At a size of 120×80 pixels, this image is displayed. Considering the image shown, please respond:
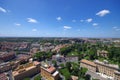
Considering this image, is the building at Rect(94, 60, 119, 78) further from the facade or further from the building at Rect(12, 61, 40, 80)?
the building at Rect(12, 61, 40, 80)

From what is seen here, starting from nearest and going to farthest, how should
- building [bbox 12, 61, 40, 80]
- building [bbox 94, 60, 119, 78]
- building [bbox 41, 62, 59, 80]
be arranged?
building [bbox 41, 62, 59, 80] → building [bbox 12, 61, 40, 80] → building [bbox 94, 60, 119, 78]

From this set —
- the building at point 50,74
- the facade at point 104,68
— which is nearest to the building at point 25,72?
the building at point 50,74

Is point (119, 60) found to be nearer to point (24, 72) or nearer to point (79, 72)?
point (79, 72)

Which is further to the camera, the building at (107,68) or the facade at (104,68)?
the building at (107,68)

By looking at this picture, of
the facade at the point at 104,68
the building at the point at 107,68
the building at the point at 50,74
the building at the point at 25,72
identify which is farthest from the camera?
the building at the point at 107,68

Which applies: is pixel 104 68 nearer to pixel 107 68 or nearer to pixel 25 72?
pixel 107 68

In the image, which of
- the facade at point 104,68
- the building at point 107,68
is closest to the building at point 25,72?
the facade at point 104,68

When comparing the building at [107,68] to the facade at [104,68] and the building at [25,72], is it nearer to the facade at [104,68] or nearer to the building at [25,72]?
the facade at [104,68]

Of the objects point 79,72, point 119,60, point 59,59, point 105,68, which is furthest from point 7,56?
point 119,60

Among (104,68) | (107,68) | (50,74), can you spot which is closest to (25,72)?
(50,74)

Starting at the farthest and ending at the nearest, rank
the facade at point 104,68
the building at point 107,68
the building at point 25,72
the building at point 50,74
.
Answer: the building at point 107,68, the facade at point 104,68, the building at point 25,72, the building at point 50,74

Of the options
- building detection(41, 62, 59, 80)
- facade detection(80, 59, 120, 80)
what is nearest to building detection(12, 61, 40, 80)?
building detection(41, 62, 59, 80)
